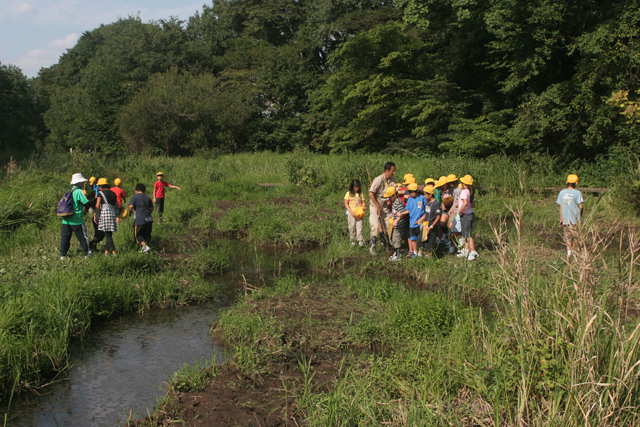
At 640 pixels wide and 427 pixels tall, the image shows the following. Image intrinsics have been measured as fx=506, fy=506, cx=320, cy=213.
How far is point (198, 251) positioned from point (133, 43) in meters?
45.6

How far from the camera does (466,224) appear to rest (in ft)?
33.1

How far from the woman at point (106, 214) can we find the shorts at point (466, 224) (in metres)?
6.94

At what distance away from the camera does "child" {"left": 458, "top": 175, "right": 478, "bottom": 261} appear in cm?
995

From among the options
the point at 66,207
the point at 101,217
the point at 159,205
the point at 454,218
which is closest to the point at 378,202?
the point at 454,218

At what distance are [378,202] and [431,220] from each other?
3.74 feet

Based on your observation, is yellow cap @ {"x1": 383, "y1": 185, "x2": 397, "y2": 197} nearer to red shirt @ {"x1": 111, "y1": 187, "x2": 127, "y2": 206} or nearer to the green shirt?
the green shirt

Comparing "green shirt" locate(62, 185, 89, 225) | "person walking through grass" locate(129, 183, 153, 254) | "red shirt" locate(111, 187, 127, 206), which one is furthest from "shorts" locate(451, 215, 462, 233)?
"red shirt" locate(111, 187, 127, 206)

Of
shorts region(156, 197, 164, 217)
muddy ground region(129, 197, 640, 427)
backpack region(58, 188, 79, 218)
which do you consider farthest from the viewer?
shorts region(156, 197, 164, 217)

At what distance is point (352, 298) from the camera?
25.7ft

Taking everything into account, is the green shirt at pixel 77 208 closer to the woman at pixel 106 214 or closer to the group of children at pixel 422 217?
the woman at pixel 106 214

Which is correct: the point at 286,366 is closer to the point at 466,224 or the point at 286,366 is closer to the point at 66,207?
the point at 466,224

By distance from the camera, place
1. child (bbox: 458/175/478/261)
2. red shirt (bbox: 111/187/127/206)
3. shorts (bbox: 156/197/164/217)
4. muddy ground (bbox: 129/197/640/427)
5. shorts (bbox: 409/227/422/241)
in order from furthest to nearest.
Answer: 1. shorts (bbox: 156/197/164/217)
2. red shirt (bbox: 111/187/127/206)
3. shorts (bbox: 409/227/422/241)
4. child (bbox: 458/175/478/261)
5. muddy ground (bbox: 129/197/640/427)

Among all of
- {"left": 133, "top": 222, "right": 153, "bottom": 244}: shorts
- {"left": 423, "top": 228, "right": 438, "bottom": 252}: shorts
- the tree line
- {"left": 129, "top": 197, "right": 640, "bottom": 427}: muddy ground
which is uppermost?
the tree line

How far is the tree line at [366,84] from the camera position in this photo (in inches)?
802
